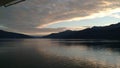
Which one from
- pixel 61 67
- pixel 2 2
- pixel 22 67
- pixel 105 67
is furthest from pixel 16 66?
pixel 105 67

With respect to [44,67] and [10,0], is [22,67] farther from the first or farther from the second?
[10,0]

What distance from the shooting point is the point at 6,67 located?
43719 millimetres

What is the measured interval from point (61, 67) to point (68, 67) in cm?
138

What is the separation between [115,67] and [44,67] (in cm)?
1348

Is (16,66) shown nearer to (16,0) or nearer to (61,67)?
(61,67)

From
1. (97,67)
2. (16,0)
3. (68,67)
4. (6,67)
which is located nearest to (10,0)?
(16,0)

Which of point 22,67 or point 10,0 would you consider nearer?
point 10,0

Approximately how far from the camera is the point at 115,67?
44.6 meters

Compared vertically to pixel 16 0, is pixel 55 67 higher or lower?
lower

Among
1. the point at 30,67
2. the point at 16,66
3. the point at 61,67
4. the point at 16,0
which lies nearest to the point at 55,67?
the point at 61,67

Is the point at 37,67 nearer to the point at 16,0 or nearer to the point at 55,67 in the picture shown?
the point at 55,67

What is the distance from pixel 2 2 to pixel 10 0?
2.28 m

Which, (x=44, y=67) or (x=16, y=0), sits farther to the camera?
(x=44, y=67)

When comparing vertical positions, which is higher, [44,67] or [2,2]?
[2,2]
